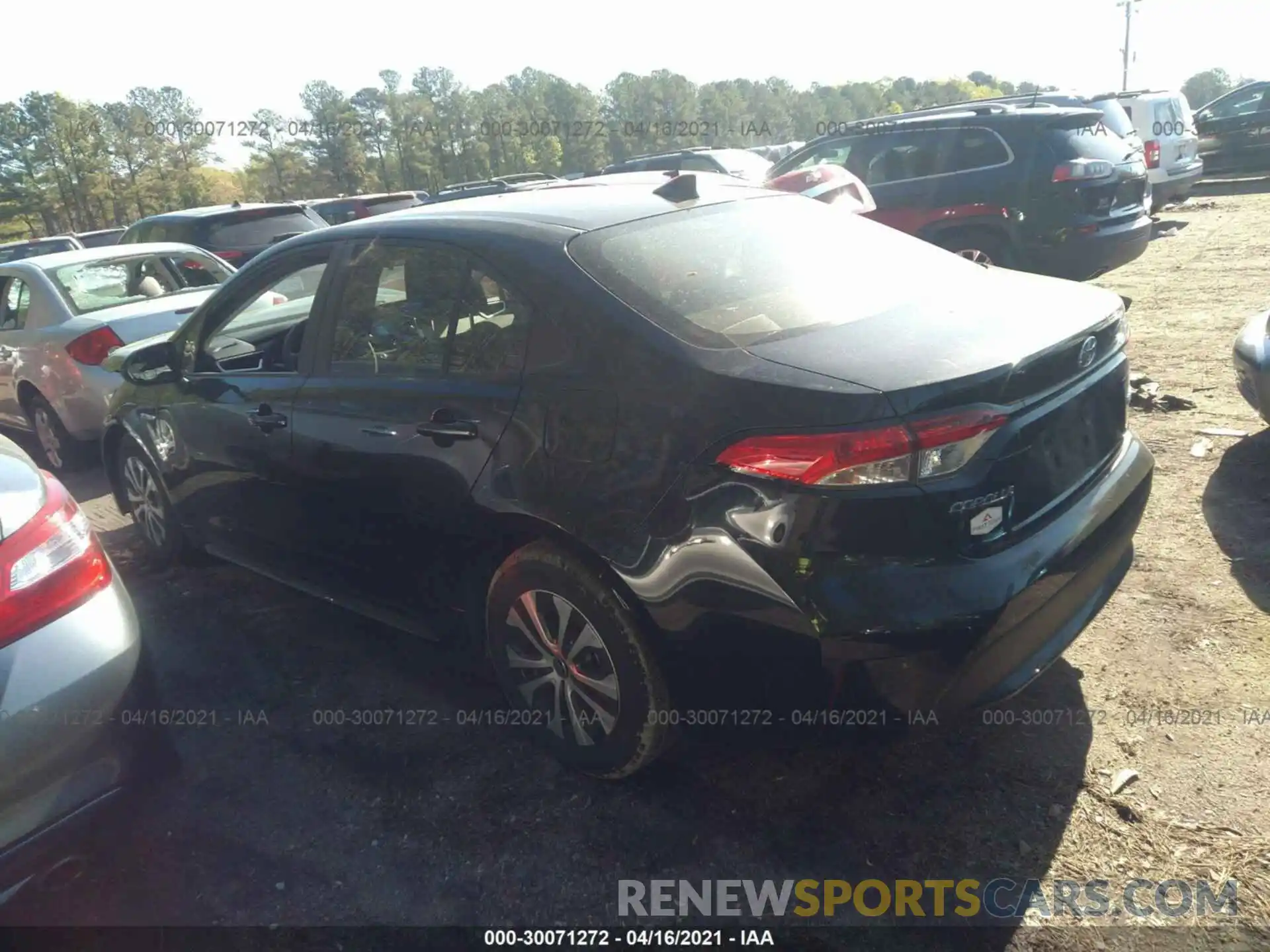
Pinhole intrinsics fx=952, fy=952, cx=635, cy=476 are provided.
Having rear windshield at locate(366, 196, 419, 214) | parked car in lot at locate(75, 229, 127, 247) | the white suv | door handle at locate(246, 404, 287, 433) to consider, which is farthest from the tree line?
door handle at locate(246, 404, 287, 433)

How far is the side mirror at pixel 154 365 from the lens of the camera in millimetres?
4227

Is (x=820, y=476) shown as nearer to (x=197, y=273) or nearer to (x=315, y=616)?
(x=315, y=616)

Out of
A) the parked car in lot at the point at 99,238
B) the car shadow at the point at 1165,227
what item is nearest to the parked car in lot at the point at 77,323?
the car shadow at the point at 1165,227

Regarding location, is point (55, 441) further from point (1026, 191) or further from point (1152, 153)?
point (1152, 153)

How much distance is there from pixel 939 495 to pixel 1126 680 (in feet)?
4.67

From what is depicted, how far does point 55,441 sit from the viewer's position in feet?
22.1

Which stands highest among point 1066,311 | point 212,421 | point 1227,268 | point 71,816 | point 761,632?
point 1066,311

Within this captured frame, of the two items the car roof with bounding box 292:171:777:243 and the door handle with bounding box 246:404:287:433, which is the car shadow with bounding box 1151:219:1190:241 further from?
the door handle with bounding box 246:404:287:433

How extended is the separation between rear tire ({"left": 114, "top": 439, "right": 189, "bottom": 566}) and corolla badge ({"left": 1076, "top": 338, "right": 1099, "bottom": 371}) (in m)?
3.91

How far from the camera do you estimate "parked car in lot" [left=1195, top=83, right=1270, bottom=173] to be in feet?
55.3

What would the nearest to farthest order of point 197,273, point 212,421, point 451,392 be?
point 451,392 → point 212,421 → point 197,273

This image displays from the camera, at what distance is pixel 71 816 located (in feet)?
7.74

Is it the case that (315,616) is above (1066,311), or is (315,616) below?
below

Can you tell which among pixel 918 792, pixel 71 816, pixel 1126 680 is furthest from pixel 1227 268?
pixel 71 816
